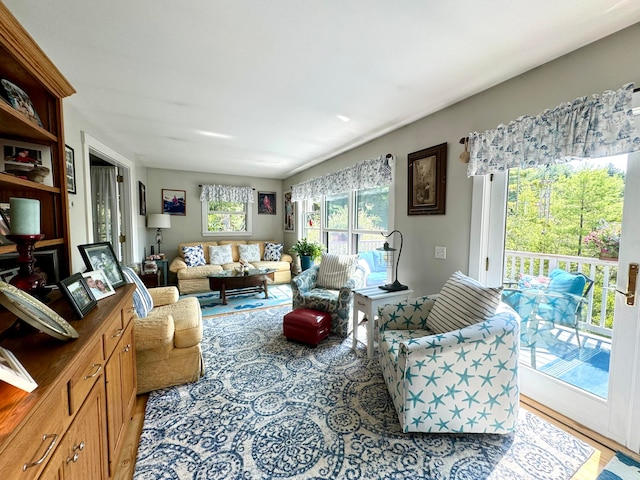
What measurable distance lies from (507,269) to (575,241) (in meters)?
0.47

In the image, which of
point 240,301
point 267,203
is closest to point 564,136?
point 240,301

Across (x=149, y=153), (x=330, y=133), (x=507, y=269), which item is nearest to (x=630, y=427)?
(x=507, y=269)

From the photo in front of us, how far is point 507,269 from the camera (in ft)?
7.18

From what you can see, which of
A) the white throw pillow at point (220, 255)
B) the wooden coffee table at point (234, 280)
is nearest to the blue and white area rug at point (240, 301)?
the wooden coffee table at point (234, 280)

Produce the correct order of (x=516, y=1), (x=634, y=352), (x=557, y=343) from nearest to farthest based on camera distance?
(x=516, y=1) < (x=634, y=352) < (x=557, y=343)

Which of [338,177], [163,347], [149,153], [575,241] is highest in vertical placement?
[149,153]

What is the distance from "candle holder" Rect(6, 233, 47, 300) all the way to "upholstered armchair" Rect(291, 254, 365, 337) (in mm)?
2117

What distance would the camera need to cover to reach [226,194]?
5871 millimetres

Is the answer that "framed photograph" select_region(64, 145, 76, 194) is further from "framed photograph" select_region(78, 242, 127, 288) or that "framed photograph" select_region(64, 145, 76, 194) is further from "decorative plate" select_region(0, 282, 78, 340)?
"decorative plate" select_region(0, 282, 78, 340)

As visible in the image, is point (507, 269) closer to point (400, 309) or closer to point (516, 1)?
point (400, 309)

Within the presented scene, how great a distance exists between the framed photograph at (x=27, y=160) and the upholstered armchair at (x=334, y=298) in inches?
86.0

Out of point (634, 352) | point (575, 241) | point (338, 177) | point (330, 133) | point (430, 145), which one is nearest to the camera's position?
point (634, 352)

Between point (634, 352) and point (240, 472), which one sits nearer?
point (240, 472)

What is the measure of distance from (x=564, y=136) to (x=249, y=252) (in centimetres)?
507
